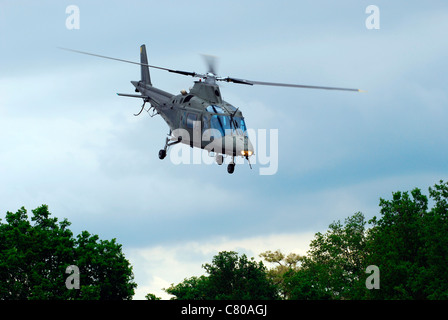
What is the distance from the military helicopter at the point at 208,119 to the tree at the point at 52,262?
33985 millimetres

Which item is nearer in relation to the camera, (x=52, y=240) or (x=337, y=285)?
(x=52, y=240)

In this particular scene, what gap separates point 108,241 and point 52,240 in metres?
6.69

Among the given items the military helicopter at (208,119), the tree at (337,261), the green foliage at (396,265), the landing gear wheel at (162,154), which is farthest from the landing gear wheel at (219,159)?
the tree at (337,261)

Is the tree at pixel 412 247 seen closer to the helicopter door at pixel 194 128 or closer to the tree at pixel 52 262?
the tree at pixel 52 262

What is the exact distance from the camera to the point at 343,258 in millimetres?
116125

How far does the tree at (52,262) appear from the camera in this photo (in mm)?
86812

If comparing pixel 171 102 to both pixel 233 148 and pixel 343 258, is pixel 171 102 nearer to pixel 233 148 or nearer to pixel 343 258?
pixel 233 148

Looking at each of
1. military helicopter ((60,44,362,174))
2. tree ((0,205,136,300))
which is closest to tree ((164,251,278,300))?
tree ((0,205,136,300))

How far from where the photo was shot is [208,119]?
5347cm

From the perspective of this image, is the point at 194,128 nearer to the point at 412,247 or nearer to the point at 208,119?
the point at 208,119

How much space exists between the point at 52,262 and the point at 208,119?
4277cm

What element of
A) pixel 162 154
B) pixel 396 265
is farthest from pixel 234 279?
pixel 162 154
